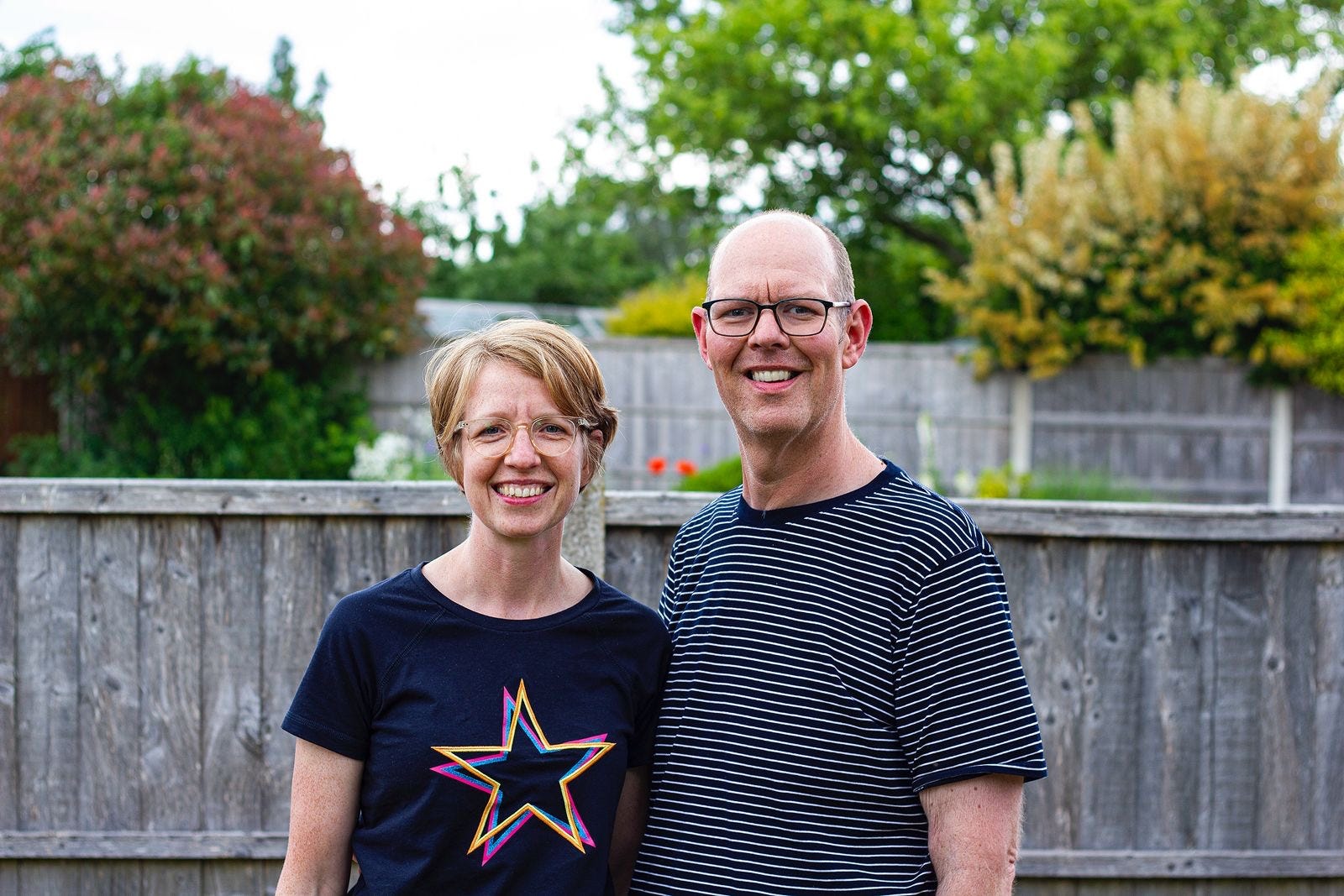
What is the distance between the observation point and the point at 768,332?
1.88 meters

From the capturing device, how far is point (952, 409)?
11133 mm

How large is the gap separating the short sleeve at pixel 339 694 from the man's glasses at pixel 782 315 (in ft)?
2.43

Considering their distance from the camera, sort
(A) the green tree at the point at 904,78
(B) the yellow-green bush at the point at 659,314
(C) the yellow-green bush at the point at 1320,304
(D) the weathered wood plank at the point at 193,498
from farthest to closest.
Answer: (A) the green tree at the point at 904,78
(B) the yellow-green bush at the point at 659,314
(C) the yellow-green bush at the point at 1320,304
(D) the weathered wood plank at the point at 193,498

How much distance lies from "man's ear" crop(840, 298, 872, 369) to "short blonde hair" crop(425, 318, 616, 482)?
409 millimetres

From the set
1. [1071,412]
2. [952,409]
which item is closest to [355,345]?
[952,409]

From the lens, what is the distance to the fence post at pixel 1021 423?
430 inches

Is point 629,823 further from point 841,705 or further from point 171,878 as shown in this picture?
point 171,878

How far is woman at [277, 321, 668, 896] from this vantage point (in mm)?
1823

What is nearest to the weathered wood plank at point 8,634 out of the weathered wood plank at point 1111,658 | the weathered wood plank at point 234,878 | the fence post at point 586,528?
the weathered wood plank at point 234,878

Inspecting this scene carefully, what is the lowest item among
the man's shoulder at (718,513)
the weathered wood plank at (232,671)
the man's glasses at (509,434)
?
the weathered wood plank at (232,671)

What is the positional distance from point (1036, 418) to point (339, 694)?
32.6 ft

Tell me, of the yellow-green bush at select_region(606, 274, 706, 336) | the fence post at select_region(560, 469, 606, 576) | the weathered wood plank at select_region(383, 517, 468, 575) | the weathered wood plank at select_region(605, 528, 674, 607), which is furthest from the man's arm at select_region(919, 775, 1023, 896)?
the yellow-green bush at select_region(606, 274, 706, 336)

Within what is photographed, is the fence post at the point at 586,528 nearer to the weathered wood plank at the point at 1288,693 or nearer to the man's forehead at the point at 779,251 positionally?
the man's forehead at the point at 779,251

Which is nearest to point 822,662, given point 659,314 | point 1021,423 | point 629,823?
point 629,823
